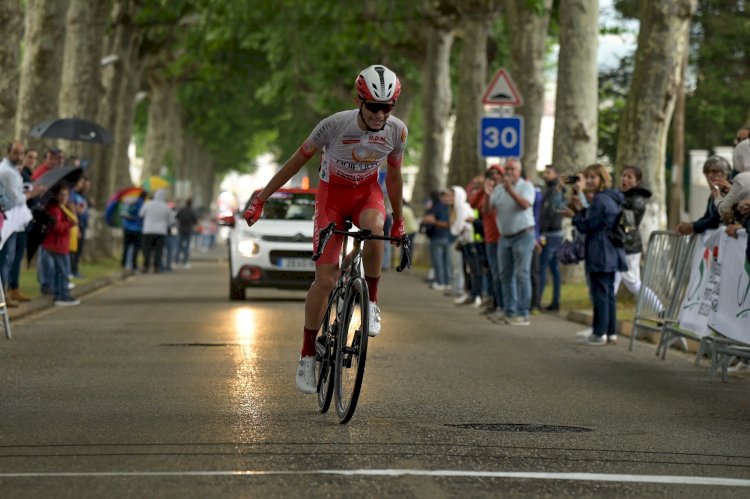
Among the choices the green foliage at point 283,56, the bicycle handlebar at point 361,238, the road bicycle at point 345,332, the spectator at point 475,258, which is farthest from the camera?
the green foliage at point 283,56

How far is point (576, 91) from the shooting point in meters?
29.1

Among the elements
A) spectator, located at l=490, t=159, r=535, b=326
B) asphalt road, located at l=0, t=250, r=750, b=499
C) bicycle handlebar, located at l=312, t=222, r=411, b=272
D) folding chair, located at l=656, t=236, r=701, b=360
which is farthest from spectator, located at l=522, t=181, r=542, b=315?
bicycle handlebar, located at l=312, t=222, r=411, b=272

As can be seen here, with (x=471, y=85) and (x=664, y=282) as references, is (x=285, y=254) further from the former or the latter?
(x=471, y=85)

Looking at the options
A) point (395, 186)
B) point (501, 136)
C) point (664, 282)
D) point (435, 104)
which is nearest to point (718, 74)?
point (435, 104)

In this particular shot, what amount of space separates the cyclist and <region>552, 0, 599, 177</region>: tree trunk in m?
19.3

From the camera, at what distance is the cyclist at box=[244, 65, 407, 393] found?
959cm

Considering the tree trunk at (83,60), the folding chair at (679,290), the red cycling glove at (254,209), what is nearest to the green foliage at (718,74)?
the tree trunk at (83,60)

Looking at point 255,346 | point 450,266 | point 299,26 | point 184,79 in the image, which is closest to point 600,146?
point 299,26

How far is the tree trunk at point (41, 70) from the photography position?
3180 centimetres

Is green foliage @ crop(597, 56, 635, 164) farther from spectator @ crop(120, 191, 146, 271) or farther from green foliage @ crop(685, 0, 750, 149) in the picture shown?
spectator @ crop(120, 191, 146, 271)

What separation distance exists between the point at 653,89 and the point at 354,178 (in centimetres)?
1520

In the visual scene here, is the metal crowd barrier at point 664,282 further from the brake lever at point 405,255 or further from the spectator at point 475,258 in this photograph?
the spectator at point 475,258

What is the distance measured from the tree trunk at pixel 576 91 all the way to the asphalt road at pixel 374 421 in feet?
39.0

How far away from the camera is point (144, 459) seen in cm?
797
